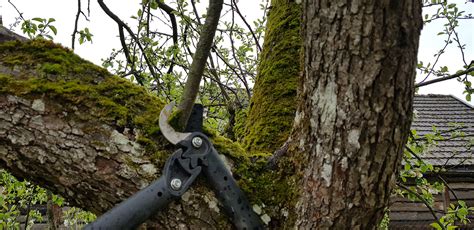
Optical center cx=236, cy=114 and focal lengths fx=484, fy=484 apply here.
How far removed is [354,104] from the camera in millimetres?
1060

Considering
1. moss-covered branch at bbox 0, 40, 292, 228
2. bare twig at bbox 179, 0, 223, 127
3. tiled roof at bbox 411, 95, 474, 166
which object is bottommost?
moss-covered branch at bbox 0, 40, 292, 228

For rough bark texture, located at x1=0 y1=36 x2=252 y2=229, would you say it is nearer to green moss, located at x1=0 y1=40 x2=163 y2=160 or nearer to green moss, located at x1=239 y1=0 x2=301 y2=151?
green moss, located at x1=0 y1=40 x2=163 y2=160

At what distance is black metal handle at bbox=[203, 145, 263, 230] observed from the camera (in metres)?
1.21

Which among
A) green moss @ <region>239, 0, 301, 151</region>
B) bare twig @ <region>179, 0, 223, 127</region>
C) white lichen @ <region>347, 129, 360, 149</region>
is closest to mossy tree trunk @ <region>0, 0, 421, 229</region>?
white lichen @ <region>347, 129, 360, 149</region>

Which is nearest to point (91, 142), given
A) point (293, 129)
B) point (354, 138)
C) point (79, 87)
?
point (79, 87)

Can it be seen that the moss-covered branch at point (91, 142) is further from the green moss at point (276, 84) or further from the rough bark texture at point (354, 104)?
the green moss at point (276, 84)

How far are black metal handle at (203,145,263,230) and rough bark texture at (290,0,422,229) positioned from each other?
135 mm

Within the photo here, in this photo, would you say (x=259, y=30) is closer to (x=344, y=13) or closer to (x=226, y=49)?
(x=226, y=49)

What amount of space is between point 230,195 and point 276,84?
690 mm

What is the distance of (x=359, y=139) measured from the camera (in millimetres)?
1070

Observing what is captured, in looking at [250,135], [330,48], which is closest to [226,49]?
[250,135]

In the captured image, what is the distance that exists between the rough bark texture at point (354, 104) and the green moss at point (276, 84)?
19.5 inches

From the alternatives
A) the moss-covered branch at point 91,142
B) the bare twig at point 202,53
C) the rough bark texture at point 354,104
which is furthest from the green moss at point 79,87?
the rough bark texture at point 354,104

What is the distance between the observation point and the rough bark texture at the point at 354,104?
101cm
